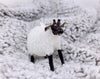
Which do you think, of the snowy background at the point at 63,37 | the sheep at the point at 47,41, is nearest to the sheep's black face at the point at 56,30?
the sheep at the point at 47,41

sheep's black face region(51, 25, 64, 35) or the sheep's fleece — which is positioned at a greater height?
sheep's black face region(51, 25, 64, 35)

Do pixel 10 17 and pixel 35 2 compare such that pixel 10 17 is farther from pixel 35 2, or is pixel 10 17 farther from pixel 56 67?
pixel 56 67

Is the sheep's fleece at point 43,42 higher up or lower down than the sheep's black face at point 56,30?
lower down

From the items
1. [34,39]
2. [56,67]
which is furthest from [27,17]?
[56,67]

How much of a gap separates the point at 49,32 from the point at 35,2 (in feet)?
2.30

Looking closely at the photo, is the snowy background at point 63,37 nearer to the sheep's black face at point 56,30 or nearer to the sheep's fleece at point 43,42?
the sheep's fleece at point 43,42

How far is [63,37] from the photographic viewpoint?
103cm

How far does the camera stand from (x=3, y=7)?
1075 millimetres

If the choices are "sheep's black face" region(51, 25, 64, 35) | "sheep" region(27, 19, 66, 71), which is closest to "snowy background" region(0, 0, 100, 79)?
"sheep" region(27, 19, 66, 71)

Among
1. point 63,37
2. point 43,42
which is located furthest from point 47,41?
point 63,37

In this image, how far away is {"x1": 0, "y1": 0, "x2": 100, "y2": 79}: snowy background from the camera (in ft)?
2.07

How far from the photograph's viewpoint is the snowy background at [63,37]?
0.63 meters

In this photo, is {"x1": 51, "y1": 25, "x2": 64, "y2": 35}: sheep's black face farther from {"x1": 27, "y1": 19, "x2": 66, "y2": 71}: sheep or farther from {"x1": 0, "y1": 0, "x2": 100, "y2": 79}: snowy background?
{"x1": 0, "y1": 0, "x2": 100, "y2": 79}: snowy background

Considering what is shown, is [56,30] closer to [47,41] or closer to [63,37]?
[47,41]
